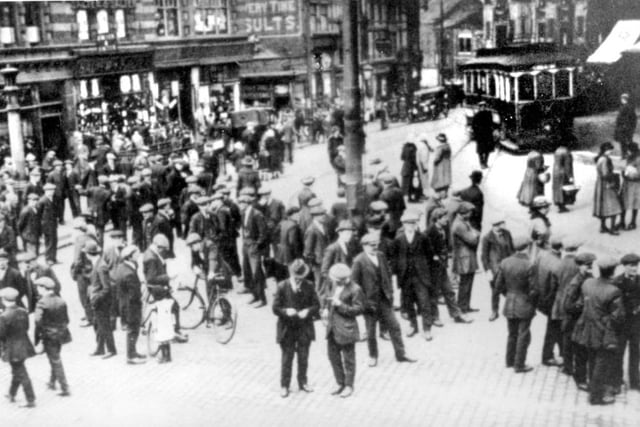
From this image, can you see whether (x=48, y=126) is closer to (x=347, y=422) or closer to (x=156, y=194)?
(x=156, y=194)

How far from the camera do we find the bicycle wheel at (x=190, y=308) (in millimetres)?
13430

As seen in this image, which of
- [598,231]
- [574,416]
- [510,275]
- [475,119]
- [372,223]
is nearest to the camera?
[574,416]

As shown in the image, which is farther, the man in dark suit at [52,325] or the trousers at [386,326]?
the trousers at [386,326]

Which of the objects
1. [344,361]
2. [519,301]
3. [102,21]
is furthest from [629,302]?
[102,21]

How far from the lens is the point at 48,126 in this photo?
28.8 meters

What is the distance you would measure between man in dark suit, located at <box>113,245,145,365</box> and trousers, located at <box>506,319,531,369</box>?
4856 millimetres

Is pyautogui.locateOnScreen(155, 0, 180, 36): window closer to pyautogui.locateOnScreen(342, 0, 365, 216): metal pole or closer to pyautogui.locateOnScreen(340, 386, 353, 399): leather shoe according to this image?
pyautogui.locateOnScreen(342, 0, 365, 216): metal pole

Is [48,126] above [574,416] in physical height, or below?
above

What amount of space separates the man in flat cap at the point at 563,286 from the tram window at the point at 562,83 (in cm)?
1771

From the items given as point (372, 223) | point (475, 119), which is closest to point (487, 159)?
point (475, 119)

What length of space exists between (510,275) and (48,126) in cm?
2162

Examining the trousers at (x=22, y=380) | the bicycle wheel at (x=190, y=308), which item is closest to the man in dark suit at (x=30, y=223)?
the bicycle wheel at (x=190, y=308)

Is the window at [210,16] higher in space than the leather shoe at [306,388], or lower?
higher

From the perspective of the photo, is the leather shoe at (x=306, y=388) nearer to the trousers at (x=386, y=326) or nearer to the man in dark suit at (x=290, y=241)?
the trousers at (x=386, y=326)
